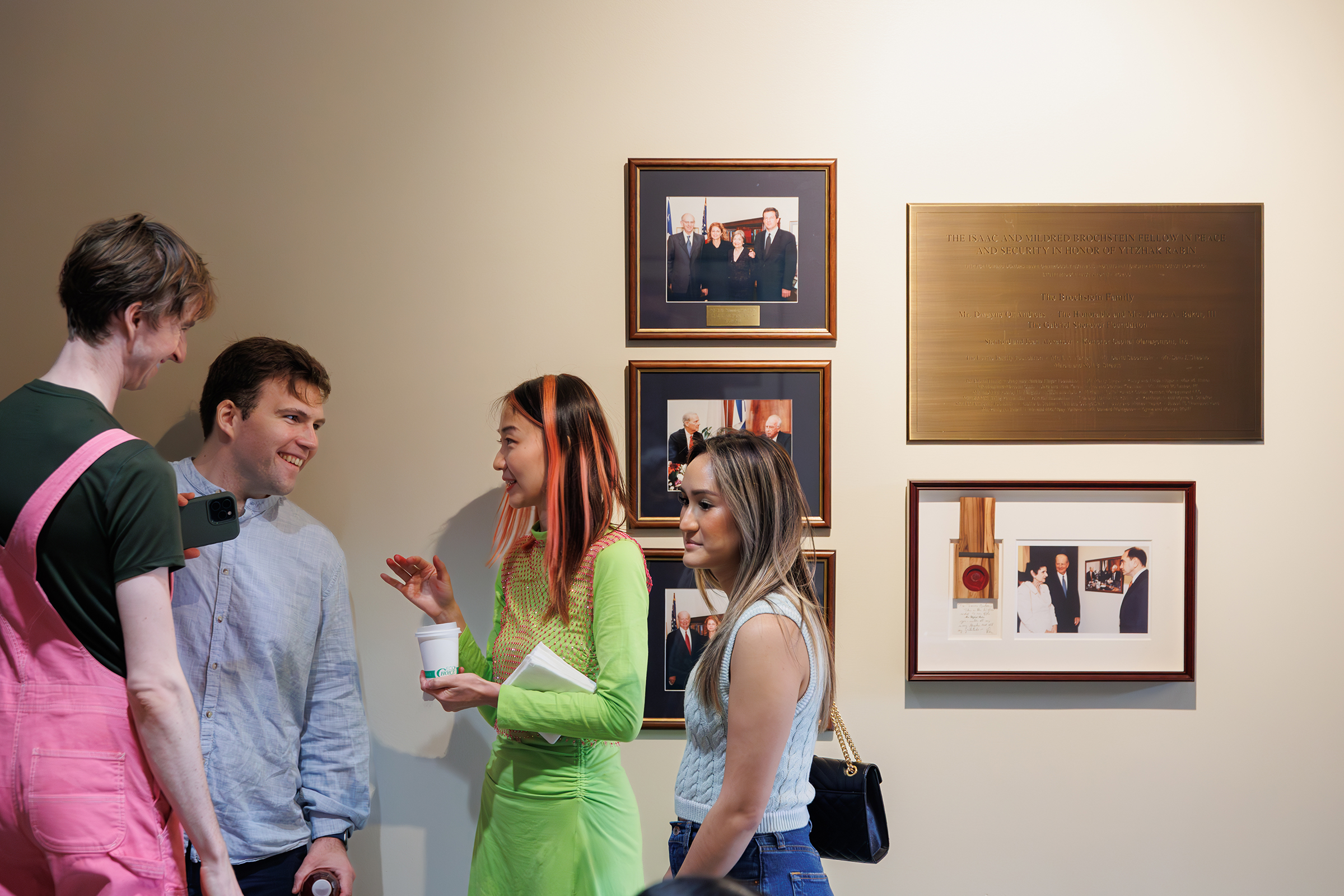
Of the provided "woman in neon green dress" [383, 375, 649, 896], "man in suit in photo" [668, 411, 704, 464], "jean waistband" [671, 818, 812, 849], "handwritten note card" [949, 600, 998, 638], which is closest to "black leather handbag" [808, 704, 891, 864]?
"jean waistband" [671, 818, 812, 849]

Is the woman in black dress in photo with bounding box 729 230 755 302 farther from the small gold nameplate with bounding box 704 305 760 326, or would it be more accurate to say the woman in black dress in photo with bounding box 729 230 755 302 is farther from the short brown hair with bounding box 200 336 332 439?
the short brown hair with bounding box 200 336 332 439

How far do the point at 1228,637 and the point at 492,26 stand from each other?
2.44m

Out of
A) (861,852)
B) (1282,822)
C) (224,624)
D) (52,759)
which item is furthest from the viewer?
(1282,822)

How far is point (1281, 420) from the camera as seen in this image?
2.17 metres

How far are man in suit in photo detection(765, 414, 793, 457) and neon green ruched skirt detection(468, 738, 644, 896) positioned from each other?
2.80 ft

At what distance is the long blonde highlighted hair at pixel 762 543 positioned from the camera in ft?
4.55

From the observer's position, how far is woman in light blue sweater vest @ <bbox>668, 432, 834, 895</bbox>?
129 cm

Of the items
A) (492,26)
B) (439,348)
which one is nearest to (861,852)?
(439,348)

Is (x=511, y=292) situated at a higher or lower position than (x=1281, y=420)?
higher

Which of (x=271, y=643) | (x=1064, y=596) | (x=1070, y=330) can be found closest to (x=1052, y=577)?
(x=1064, y=596)

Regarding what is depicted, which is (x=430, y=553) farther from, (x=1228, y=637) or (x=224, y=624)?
(x=1228, y=637)

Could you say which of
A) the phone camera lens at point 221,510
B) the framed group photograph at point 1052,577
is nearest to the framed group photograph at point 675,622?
the framed group photograph at point 1052,577

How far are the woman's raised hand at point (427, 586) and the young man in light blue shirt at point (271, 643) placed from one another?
16cm

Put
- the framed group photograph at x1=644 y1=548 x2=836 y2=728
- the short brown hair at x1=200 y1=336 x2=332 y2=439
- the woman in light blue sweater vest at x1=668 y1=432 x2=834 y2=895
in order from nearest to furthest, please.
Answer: the woman in light blue sweater vest at x1=668 y1=432 x2=834 y2=895 → the short brown hair at x1=200 y1=336 x2=332 y2=439 → the framed group photograph at x1=644 y1=548 x2=836 y2=728
